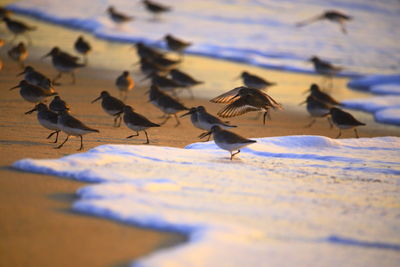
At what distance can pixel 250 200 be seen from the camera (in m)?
6.01

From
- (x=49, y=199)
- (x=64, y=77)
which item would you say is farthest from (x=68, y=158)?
(x=64, y=77)

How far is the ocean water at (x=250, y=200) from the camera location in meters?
4.89

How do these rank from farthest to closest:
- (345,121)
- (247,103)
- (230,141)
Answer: (345,121) → (247,103) → (230,141)

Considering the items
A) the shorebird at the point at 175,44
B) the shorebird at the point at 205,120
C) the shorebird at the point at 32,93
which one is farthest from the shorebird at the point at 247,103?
the shorebird at the point at 175,44

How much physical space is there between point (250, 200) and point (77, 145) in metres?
2.96

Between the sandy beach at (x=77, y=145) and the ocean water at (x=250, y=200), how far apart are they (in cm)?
21

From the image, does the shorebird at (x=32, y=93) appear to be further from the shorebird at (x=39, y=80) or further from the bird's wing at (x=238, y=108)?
the bird's wing at (x=238, y=108)

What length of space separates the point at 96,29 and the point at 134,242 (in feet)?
54.8

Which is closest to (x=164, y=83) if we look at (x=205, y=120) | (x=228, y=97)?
(x=228, y=97)

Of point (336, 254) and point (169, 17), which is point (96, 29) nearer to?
point (169, 17)

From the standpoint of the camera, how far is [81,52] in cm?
1529

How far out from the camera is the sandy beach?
4801 mm

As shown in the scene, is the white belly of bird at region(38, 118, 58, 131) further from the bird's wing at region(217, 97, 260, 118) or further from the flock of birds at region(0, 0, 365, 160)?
the bird's wing at region(217, 97, 260, 118)

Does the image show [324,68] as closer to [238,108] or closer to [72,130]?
[238,108]
